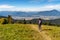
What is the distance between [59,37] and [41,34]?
3248mm

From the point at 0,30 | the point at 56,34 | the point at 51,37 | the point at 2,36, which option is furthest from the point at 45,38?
the point at 0,30

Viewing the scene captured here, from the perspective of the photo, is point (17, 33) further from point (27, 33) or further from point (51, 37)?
point (51, 37)

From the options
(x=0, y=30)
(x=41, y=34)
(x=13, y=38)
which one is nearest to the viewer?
(x=13, y=38)

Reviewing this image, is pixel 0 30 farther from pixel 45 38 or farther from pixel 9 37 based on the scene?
pixel 45 38

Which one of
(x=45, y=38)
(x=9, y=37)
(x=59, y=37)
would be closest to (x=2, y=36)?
(x=9, y=37)

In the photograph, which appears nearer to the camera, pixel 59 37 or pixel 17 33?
pixel 59 37

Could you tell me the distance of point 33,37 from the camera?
33.2 m

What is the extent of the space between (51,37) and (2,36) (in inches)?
294

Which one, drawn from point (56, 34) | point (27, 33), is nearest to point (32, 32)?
point (27, 33)

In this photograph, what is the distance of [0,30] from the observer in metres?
38.6

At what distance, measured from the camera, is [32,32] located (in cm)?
3662

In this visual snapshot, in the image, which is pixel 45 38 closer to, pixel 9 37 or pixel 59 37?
pixel 59 37

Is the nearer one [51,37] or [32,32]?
[51,37]

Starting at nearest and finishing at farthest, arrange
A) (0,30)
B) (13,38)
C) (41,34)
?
(13,38)
(41,34)
(0,30)
